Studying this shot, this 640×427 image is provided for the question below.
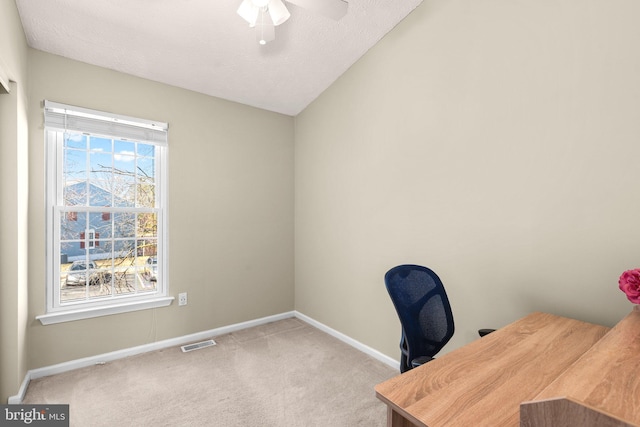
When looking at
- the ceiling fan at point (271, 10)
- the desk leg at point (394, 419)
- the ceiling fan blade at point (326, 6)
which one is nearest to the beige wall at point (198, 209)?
the ceiling fan at point (271, 10)

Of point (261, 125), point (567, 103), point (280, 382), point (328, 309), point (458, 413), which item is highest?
point (261, 125)

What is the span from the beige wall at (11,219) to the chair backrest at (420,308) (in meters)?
2.45

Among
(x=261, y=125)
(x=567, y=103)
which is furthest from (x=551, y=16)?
(x=261, y=125)

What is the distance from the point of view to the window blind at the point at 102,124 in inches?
99.0

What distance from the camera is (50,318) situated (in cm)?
251

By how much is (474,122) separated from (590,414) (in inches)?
75.9

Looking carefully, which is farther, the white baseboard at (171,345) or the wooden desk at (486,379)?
the white baseboard at (171,345)

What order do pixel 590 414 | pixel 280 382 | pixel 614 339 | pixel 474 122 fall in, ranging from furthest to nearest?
1. pixel 280 382
2. pixel 474 122
3. pixel 614 339
4. pixel 590 414

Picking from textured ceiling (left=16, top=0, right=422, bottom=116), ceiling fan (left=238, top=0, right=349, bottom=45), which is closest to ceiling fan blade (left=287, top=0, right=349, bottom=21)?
ceiling fan (left=238, top=0, right=349, bottom=45)

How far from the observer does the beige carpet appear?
2.04 m

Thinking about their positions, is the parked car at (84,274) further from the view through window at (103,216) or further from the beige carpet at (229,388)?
the beige carpet at (229,388)

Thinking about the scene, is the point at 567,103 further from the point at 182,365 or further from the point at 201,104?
the point at 182,365

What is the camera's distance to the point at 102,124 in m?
2.74

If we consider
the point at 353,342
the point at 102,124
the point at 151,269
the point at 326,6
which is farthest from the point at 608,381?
the point at 102,124
